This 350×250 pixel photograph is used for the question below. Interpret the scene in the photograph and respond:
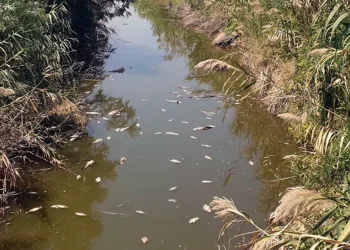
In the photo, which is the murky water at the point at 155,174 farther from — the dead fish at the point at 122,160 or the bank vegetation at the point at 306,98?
the bank vegetation at the point at 306,98

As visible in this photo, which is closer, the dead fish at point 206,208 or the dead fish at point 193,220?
the dead fish at point 193,220

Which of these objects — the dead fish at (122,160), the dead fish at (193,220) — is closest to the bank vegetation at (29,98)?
the dead fish at (122,160)

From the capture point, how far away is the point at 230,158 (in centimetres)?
637

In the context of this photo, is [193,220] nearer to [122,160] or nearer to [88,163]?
[122,160]

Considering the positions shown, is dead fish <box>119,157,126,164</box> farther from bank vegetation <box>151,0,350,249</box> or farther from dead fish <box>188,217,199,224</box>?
bank vegetation <box>151,0,350,249</box>

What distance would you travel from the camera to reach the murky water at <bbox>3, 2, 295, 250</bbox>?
15.4ft

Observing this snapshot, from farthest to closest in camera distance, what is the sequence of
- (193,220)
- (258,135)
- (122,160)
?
(258,135)
(122,160)
(193,220)

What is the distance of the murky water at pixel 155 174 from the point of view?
468 centimetres

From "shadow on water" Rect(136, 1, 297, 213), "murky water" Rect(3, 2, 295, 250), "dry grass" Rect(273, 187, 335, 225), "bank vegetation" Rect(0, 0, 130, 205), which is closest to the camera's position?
"dry grass" Rect(273, 187, 335, 225)

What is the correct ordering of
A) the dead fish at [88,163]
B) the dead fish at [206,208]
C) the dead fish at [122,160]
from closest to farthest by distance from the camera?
the dead fish at [206,208] → the dead fish at [88,163] → the dead fish at [122,160]

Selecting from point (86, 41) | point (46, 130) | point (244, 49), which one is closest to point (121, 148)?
point (46, 130)

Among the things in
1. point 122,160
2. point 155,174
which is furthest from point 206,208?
point 122,160

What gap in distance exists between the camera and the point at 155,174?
588 cm

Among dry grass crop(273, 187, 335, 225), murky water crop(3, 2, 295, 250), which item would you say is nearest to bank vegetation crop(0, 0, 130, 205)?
murky water crop(3, 2, 295, 250)
